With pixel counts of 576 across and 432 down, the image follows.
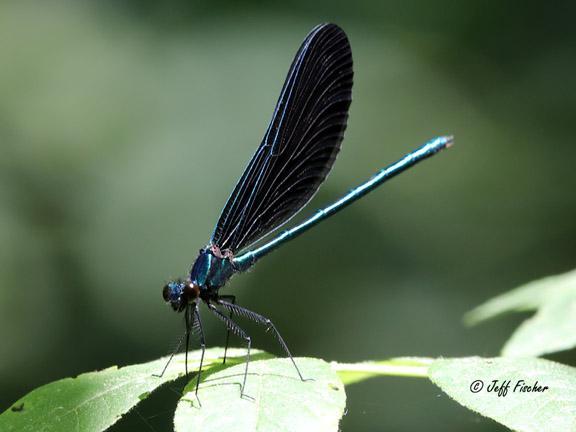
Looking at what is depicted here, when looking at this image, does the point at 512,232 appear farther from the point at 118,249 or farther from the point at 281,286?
the point at 118,249

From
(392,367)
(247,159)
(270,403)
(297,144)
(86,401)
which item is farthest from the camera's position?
(247,159)

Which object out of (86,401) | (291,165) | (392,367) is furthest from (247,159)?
(86,401)

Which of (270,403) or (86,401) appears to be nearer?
(270,403)

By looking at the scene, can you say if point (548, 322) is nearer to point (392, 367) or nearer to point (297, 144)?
point (392, 367)

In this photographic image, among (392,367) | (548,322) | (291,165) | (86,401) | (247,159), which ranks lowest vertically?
(548,322)

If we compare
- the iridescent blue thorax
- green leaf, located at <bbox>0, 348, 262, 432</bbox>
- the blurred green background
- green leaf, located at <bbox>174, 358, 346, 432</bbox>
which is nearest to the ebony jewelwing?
the iridescent blue thorax

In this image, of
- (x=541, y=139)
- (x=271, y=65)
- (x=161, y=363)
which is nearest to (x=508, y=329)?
(x=541, y=139)

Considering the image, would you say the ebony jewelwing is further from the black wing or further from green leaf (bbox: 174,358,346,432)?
green leaf (bbox: 174,358,346,432)

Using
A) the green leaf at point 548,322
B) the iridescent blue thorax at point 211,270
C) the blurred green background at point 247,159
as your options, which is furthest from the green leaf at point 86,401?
the blurred green background at point 247,159
